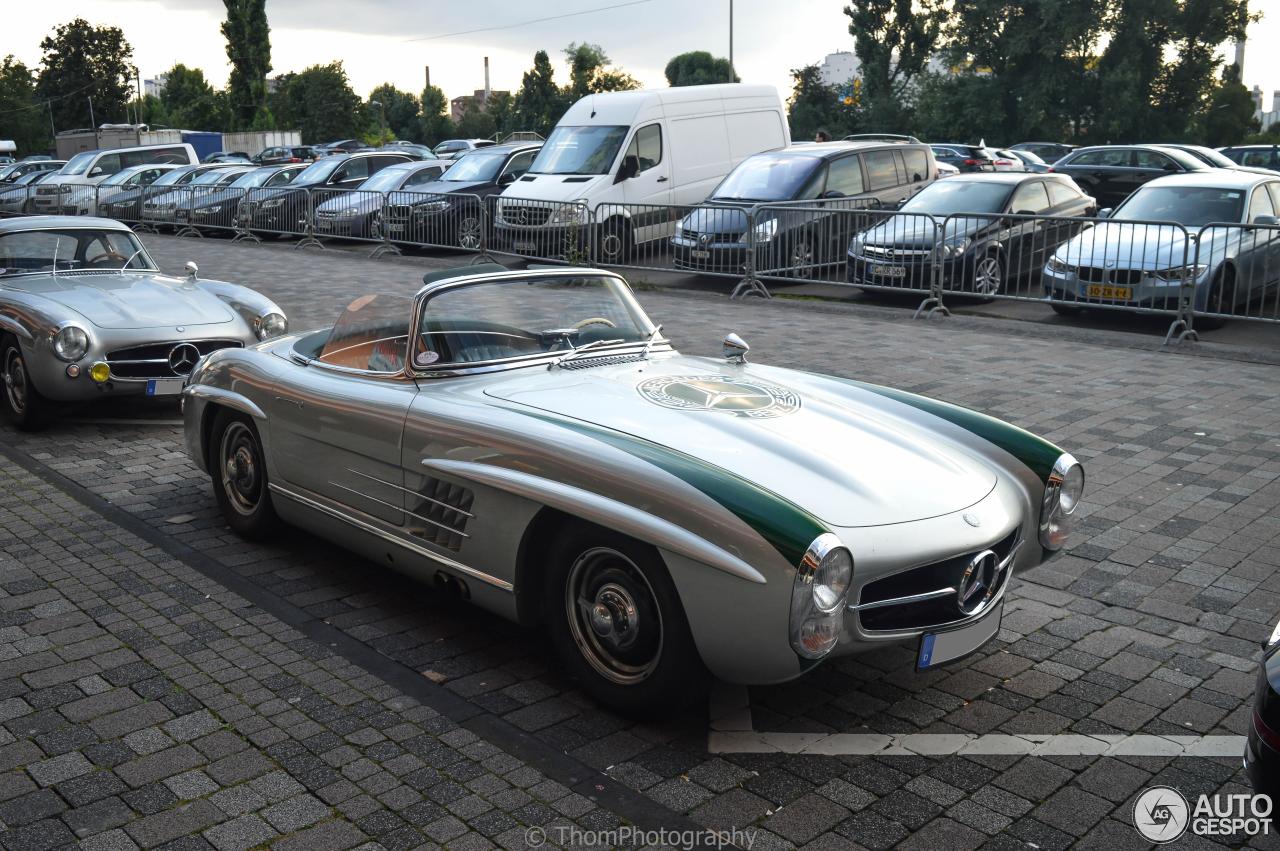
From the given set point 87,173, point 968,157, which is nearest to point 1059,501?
point 968,157

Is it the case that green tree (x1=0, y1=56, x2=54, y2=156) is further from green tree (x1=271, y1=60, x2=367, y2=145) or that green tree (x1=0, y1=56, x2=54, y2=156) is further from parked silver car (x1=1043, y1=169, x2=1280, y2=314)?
parked silver car (x1=1043, y1=169, x2=1280, y2=314)

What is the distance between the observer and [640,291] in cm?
1509

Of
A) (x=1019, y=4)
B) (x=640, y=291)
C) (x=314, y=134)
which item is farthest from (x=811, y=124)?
(x=640, y=291)

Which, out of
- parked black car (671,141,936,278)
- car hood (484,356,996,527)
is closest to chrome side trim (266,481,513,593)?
car hood (484,356,996,527)

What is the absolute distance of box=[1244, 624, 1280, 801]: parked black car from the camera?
273 centimetres

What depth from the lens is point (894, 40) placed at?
59.9 meters

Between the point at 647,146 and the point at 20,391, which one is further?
the point at 647,146

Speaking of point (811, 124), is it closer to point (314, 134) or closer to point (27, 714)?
point (314, 134)

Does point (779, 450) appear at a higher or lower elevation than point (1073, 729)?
higher

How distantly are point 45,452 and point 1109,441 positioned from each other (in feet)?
22.2

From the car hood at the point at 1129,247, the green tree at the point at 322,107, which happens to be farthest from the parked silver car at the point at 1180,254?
the green tree at the point at 322,107

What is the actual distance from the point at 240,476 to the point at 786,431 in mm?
2951

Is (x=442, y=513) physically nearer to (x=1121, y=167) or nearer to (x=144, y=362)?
(x=144, y=362)

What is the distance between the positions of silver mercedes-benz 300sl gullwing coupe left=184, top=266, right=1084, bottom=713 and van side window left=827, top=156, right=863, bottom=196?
413 inches
